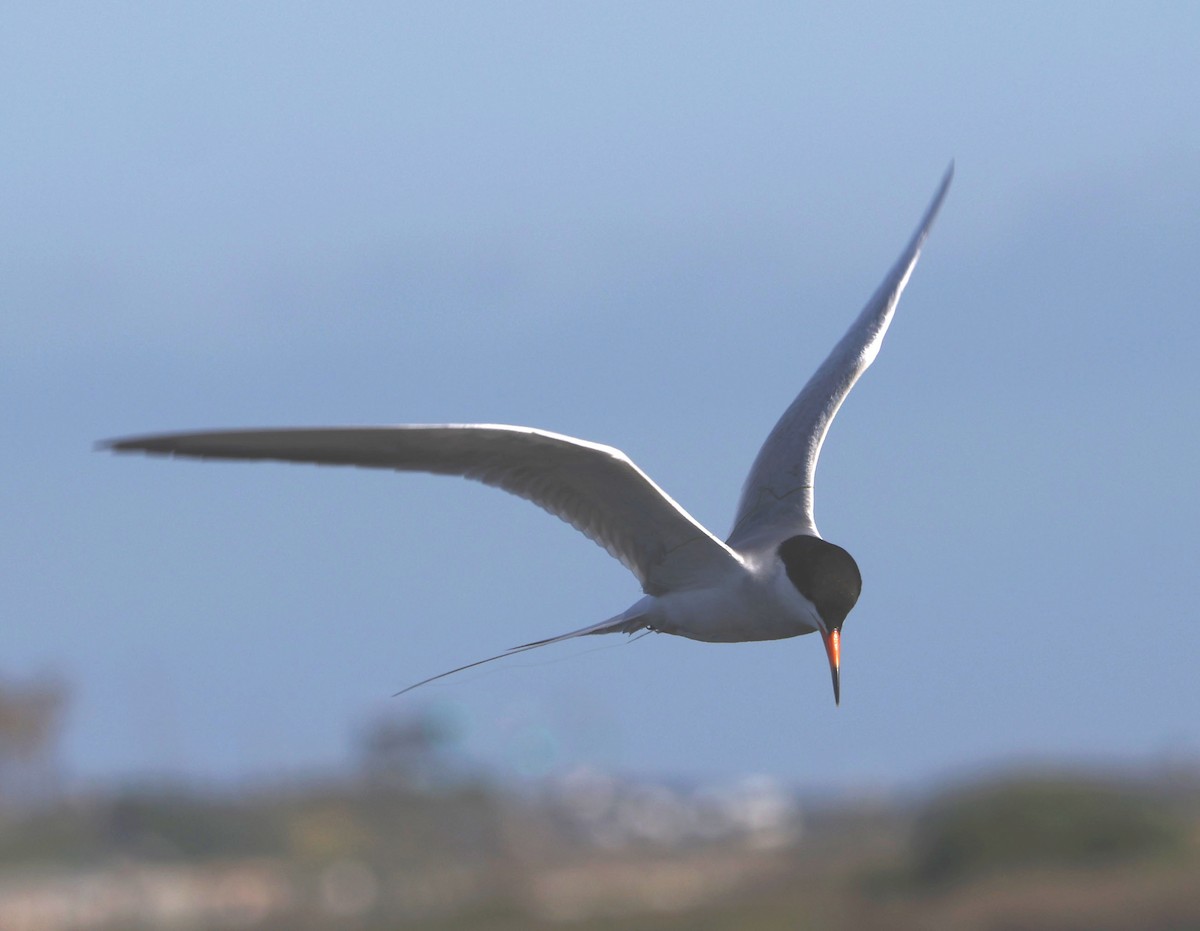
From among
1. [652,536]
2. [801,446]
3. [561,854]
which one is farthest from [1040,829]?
[561,854]

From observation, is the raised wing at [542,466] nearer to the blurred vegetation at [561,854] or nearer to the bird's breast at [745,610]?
the bird's breast at [745,610]

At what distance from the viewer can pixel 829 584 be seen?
414 inches

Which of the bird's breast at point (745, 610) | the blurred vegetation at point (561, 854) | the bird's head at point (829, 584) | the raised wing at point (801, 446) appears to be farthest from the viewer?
the blurred vegetation at point (561, 854)

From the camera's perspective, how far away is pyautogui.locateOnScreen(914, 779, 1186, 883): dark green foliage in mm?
49062

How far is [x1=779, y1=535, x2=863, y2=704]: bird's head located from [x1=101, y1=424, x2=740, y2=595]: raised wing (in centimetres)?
40

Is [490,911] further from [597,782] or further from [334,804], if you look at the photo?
[597,782]

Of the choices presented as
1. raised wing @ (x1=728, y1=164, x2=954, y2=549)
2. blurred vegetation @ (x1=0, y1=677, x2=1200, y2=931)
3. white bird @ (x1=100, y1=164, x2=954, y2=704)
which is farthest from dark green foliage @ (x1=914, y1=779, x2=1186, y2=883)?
white bird @ (x1=100, y1=164, x2=954, y2=704)

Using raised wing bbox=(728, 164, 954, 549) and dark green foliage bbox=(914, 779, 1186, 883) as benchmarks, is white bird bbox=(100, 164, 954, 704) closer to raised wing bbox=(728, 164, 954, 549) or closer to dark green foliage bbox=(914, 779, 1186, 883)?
raised wing bbox=(728, 164, 954, 549)

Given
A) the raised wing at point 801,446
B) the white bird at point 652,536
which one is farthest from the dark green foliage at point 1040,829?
the white bird at point 652,536

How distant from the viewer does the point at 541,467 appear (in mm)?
10578

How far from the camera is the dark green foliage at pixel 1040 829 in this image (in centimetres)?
4906

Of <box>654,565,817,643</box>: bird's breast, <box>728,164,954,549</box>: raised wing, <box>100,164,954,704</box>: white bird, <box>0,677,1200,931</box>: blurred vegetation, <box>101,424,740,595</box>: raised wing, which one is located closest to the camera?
<box>101,424,740,595</box>: raised wing

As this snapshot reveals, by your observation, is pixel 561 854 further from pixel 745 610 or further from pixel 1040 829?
pixel 745 610

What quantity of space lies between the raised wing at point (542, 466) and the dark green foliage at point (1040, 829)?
1550 inches
